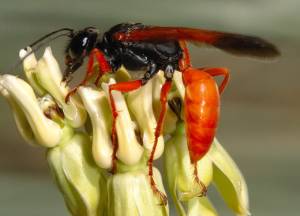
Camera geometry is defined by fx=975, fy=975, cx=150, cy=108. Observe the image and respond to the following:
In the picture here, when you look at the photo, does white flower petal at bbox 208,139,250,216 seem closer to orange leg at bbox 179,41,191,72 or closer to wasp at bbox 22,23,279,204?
wasp at bbox 22,23,279,204

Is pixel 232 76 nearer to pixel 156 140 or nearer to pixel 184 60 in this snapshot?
pixel 184 60

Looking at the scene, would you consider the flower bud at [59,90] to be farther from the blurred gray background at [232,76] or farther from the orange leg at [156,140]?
the blurred gray background at [232,76]

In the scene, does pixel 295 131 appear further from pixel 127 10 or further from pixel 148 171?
pixel 148 171

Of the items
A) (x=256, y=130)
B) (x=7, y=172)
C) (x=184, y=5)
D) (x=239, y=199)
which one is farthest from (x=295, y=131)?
(x=239, y=199)

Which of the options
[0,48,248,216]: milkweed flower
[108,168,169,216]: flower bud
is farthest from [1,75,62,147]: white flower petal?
[108,168,169,216]: flower bud

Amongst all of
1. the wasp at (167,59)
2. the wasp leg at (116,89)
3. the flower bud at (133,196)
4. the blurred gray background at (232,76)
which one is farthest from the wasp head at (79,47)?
the blurred gray background at (232,76)

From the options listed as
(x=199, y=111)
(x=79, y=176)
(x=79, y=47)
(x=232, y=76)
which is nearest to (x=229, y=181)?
(x=199, y=111)

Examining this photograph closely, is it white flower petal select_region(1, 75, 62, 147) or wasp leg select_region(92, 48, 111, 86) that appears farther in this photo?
wasp leg select_region(92, 48, 111, 86)
